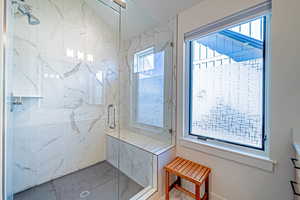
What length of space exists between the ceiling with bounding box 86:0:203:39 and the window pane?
0.47 metres

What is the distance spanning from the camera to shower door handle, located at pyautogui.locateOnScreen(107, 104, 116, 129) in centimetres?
232

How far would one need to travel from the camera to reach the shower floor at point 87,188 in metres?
1.49

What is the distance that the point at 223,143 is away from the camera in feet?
4.56

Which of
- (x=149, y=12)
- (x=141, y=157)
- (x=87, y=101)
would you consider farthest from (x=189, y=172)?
(x=149, y=12)

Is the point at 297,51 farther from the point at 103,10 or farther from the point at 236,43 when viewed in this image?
the point at 103,10

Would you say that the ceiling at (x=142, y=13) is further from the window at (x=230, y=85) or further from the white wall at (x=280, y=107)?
the white wall at (x=280, y=107)

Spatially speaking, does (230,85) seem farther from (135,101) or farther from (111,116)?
(111,116)

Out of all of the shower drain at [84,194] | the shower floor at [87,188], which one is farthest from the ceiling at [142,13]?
the shower drain at [84,194]

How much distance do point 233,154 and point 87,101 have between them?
211 cm

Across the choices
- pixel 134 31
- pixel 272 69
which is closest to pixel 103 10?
pixel 134 31

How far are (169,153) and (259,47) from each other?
1.50 metres

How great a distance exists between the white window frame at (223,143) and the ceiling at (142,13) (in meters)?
0.40

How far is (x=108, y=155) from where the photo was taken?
2.13 meters

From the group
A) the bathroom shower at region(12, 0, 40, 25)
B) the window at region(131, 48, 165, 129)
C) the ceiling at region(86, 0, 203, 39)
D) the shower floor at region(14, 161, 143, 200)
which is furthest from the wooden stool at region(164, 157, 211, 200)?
the bathroom shower at region(12, 0, 40, 25)
